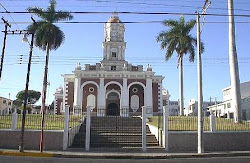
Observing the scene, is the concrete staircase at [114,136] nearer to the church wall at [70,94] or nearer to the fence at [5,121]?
the fence at [5,121]

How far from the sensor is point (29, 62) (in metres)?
17.0

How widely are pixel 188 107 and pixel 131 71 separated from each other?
59294 millimetres

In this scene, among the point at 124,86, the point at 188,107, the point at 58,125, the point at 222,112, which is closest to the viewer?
the point at 58,125

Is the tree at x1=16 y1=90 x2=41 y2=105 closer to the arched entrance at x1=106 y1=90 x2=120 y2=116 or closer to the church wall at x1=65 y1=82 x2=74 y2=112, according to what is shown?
the church wall at x1=65 y1=82 x2=74 y2=112

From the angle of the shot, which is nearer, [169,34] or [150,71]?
[169,34]

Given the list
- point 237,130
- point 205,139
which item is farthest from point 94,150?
point 237,130

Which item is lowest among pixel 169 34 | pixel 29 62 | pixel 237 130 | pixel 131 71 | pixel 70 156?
pixel 70 156

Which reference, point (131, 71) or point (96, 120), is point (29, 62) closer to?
point (96, 120)

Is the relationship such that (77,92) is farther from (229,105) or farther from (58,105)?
(229,105)

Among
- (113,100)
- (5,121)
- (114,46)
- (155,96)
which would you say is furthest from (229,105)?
(5,121)

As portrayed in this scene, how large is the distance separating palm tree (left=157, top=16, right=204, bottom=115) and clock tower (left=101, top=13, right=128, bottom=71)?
39.2 ft

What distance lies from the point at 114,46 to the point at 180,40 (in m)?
16.0

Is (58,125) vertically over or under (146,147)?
over

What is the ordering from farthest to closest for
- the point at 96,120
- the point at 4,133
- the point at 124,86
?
the point at 124,86 < the point at 96,120 < the point at 4,133
